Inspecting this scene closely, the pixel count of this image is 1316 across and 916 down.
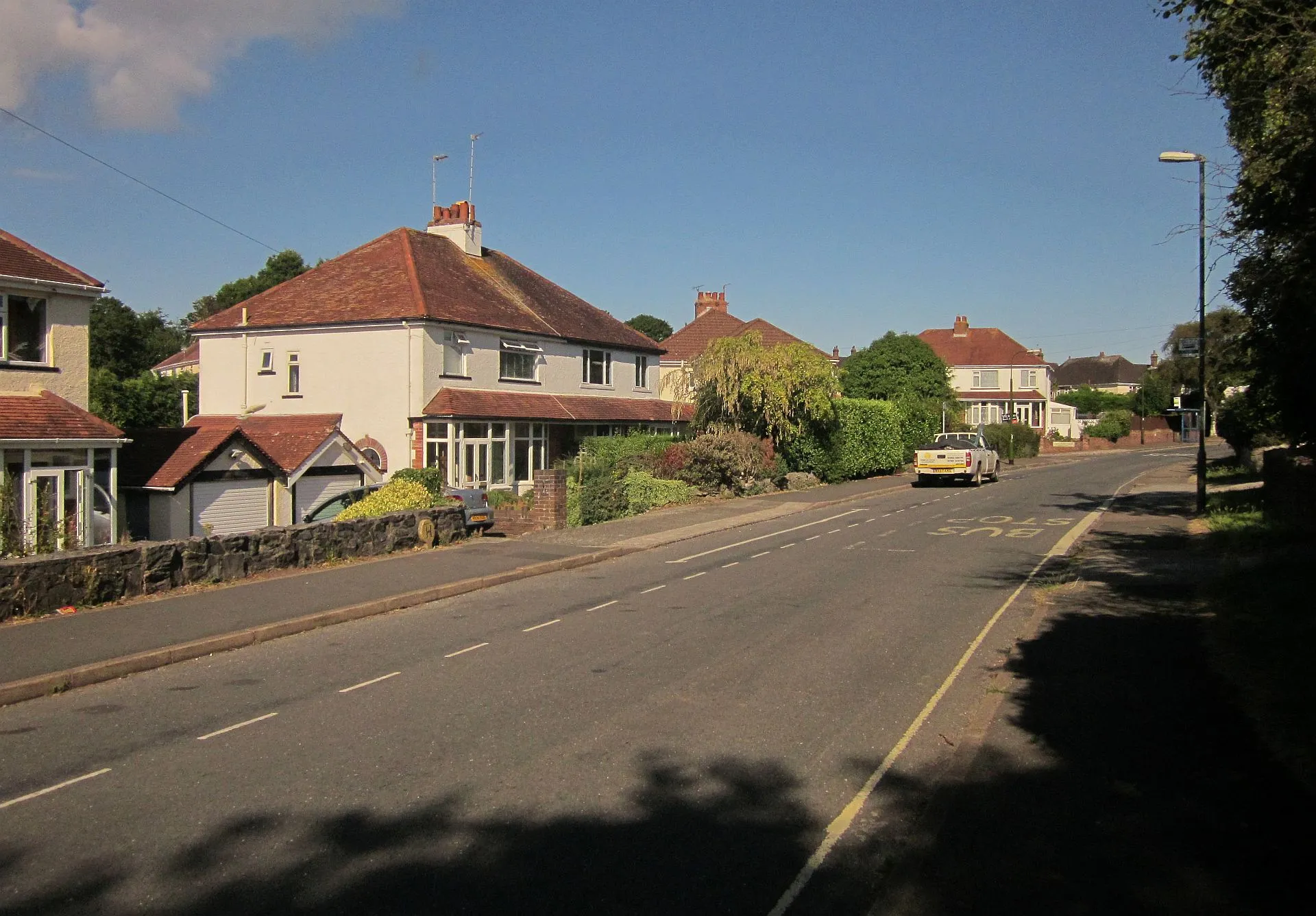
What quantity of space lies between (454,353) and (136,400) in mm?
17515

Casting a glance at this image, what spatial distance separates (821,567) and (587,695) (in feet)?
28.2

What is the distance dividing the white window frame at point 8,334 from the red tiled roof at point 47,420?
1.96 feet

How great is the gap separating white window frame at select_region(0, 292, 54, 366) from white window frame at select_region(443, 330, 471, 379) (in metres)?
13.4

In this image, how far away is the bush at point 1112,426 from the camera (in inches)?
3118

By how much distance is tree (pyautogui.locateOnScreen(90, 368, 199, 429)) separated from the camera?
38.0m

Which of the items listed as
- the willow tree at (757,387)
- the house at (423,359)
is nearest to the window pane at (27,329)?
the house at (423,359)

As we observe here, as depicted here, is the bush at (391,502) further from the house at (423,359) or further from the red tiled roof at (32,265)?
the house at (423,359)

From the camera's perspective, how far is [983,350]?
79562mm

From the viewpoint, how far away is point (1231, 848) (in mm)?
5203

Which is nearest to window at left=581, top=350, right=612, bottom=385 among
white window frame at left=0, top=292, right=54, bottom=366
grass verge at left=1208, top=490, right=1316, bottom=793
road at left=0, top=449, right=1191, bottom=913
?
white window frame at left=0, top=292, right=54, bottom=366

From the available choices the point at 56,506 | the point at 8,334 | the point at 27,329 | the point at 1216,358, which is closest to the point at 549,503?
the point at 56,506

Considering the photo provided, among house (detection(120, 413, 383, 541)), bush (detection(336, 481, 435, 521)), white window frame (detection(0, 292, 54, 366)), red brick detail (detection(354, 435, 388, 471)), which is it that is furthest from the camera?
red brick detail (detection(354, 435, 388, 471))

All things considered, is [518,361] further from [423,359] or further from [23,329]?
[23,329]

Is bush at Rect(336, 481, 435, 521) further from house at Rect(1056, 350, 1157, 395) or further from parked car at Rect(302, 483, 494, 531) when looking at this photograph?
house at Rect(1056, 350, 1157, 395)
